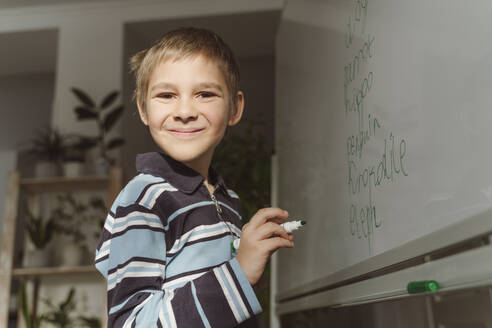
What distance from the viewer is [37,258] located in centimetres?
266

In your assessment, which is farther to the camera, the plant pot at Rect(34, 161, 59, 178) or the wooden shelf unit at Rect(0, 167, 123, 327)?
the plant pot at Rect(34, 161, 59, 178)

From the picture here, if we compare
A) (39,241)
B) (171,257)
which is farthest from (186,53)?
(39,241)

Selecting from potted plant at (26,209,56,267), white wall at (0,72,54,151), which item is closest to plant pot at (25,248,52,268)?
potted plant at (26,209,56,267)

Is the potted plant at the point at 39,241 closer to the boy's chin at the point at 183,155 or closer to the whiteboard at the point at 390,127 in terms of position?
the whiteboard at the point at 390,127

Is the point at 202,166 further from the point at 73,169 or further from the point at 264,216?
the point at 73,169

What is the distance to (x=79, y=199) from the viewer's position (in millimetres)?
2963

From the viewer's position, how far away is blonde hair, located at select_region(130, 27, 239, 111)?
68 cm

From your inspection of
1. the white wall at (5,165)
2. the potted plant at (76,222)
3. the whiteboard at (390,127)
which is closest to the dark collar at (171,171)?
the whiteboard at (390,127)

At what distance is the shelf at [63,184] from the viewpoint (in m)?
2.70

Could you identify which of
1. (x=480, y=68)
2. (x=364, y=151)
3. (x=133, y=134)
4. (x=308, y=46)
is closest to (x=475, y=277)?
(x=480, y=68)

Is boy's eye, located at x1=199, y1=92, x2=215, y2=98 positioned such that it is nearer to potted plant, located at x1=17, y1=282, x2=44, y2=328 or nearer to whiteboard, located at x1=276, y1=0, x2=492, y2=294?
whiteboard, located at x1=276, y1=0, x2=492, y2=294

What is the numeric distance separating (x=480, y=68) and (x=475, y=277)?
0.56ft

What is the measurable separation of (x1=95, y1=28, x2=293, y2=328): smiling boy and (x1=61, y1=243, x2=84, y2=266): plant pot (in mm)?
2119

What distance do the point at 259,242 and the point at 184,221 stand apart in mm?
112
